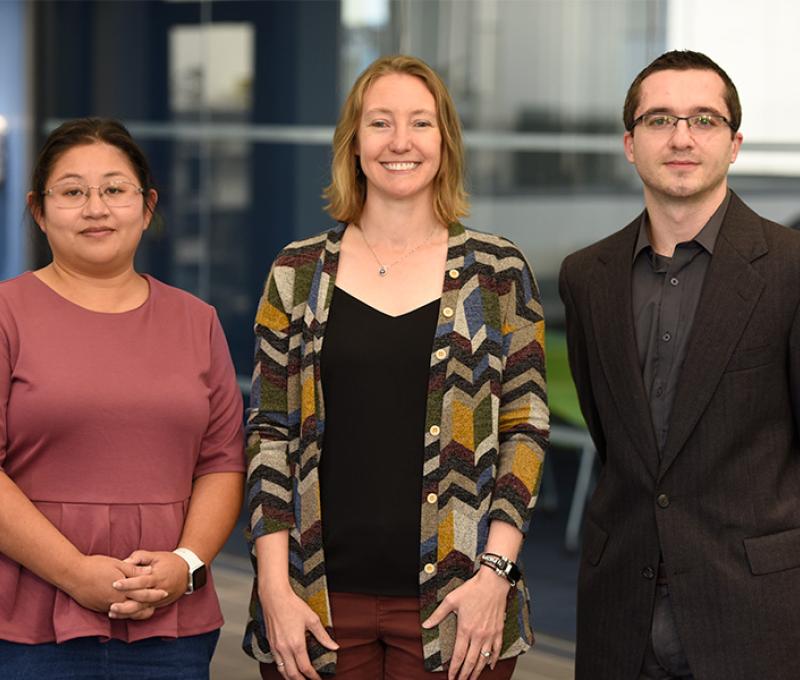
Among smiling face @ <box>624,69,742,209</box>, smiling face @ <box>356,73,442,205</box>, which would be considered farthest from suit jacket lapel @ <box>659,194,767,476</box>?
smiling face @ <box>356,73,442,205</box>

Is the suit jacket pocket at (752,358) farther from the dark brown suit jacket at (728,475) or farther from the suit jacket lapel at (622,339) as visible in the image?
the suit jacket lapel at (622,339)

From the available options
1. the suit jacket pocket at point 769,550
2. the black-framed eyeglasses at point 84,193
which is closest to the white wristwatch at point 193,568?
the black-framed eyeglasses at point 84,193

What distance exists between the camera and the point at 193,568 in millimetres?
2828

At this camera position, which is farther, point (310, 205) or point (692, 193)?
point (310, 205)

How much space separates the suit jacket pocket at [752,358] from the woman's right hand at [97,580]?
1.13 m

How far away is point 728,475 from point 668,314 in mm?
320

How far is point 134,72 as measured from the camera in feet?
27.3

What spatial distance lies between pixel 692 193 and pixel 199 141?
214 inches

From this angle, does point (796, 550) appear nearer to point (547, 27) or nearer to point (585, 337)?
point (585, 337)

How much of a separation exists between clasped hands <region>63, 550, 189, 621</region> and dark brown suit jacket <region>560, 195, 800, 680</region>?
86cm

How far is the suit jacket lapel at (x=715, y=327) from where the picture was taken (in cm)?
269

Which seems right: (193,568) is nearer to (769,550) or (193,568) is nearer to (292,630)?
(292,630)

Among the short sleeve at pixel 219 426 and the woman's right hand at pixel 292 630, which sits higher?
the short sleeve at pixel 219 426

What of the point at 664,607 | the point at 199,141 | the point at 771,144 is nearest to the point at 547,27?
the point at 771,144
